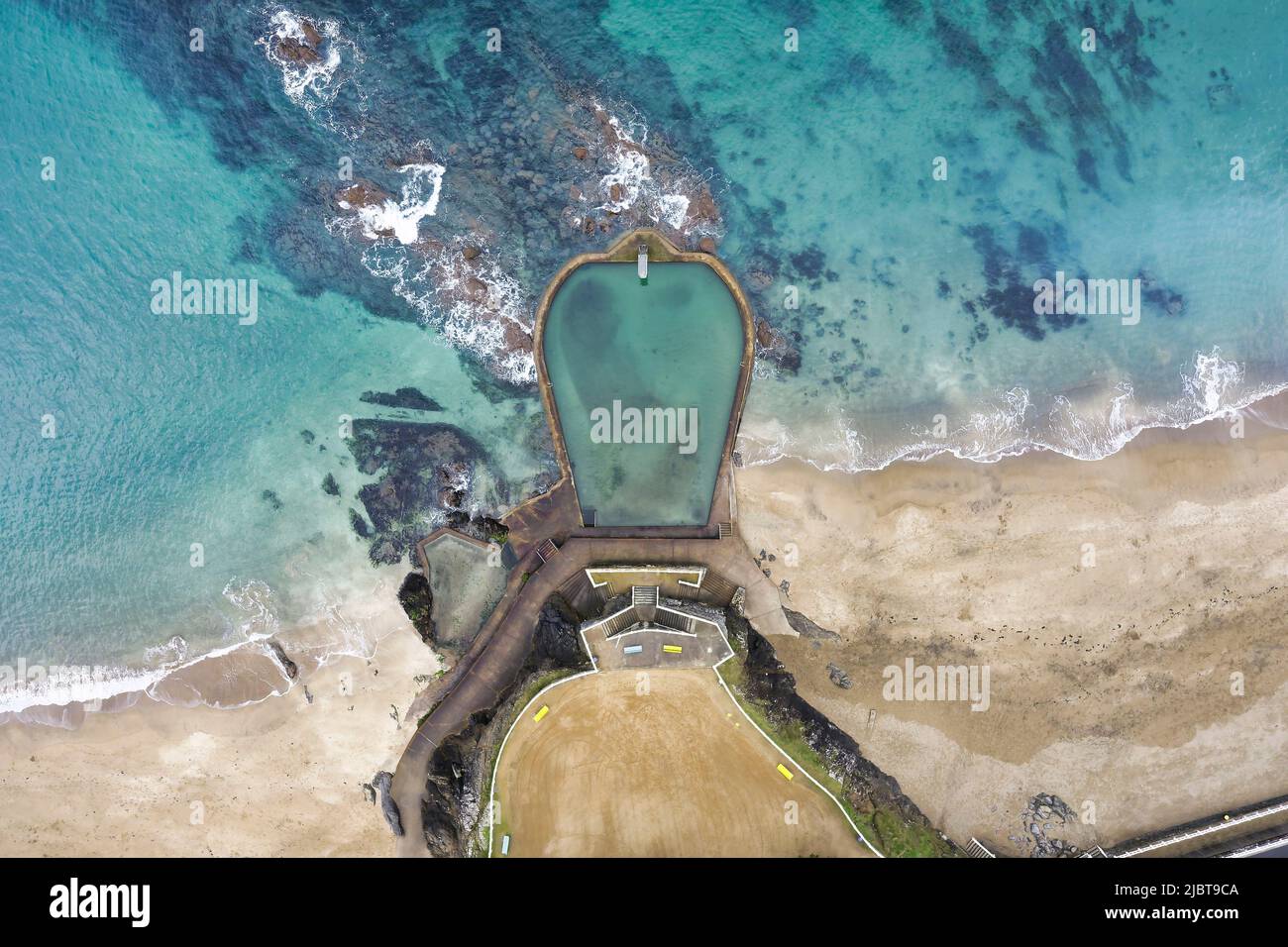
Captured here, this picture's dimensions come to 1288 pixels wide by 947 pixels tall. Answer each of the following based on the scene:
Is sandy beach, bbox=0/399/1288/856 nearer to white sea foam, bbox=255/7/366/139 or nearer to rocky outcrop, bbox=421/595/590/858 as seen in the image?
rocky outcrop, bbox=421/595/590/858

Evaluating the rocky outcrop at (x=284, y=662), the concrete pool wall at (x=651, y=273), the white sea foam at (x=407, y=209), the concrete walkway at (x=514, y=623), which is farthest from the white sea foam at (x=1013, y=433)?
the rocky outcrop at (x=284, y=662)

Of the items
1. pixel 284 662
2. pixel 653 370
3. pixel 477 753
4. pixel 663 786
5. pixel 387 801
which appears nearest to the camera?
pixel 663 786

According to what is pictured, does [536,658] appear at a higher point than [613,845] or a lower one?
higher

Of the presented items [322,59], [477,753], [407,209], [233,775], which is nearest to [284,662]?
[233,775]

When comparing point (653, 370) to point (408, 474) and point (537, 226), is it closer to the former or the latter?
point (537, 226)

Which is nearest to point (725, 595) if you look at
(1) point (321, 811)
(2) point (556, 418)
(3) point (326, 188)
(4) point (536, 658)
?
(4) point (536, 658)

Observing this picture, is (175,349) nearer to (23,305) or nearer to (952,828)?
(23,305)

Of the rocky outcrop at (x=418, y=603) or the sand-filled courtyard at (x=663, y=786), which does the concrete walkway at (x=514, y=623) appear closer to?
the rocky outcrop at (x=418, y=603)
